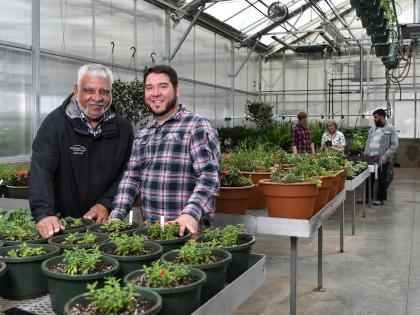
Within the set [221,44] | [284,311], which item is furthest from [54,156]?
[221,44]

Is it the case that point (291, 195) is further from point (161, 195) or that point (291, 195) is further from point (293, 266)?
point (161, 195)

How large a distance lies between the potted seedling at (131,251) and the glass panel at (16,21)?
5.26m

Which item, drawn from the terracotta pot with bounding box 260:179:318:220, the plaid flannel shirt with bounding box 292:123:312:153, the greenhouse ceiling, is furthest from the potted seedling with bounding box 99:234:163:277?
the greenhouse ceiling

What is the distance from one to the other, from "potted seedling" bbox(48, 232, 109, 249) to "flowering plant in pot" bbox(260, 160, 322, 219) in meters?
1.22

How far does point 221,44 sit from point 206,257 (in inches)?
486

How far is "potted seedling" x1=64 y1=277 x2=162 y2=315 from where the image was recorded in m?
1.01

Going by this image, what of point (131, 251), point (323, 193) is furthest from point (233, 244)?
point (323, 193)

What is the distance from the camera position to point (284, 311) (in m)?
3.25

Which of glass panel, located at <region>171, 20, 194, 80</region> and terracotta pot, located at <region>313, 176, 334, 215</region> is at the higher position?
glass panel, located at <region>171, 20, 194, 80</region>

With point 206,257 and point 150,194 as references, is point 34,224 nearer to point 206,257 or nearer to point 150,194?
point 150,194

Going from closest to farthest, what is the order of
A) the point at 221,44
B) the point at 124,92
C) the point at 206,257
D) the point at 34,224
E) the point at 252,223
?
the point at 206,257, the point at 34,224, the point at 252,223, the point at 124,92, the point at 221,44

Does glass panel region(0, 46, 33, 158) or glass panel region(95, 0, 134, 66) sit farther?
glass panel region(95, 0, 134, 66)

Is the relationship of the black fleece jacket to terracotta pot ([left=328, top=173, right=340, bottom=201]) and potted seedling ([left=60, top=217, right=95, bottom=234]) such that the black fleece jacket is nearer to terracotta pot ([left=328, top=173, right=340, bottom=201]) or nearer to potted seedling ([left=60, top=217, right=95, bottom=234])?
potted seedling ([left=60, top=217, right=95, bottom=234])

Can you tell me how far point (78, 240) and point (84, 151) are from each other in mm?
664
